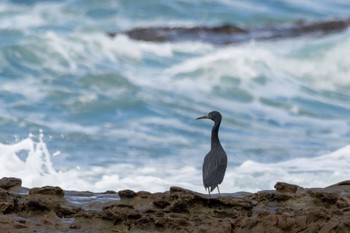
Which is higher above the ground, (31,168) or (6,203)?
(31,168)

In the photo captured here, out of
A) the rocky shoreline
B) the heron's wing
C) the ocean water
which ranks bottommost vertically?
the rocky shoreline

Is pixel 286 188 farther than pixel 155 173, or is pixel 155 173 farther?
pixel 155 173

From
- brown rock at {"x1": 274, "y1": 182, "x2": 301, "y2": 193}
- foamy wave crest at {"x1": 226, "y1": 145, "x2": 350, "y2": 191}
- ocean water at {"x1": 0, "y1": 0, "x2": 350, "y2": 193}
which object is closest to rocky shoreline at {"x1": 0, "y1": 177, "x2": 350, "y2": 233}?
brown rock at {"x1": 274, "y1": 182, "x2": 301, "y2": 193}

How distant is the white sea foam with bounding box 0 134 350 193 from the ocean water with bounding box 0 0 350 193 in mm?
22

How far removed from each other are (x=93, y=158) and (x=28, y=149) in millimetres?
1019

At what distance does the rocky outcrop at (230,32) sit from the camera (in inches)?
927

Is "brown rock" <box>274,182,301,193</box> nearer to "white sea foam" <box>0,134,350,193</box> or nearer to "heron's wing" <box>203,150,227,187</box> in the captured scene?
"heron's wing" <box>203,150,227,187</box>

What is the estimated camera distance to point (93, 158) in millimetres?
13625

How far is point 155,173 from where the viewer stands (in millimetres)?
12820

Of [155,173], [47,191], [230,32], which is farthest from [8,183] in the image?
[230,32]

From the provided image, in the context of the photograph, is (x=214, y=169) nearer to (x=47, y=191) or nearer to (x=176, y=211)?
(x=47, y=191)

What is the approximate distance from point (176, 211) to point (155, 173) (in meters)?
5.93

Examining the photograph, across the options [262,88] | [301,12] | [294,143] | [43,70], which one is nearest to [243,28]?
[301,12]

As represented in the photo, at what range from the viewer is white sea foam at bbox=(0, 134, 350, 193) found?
11.8 m
